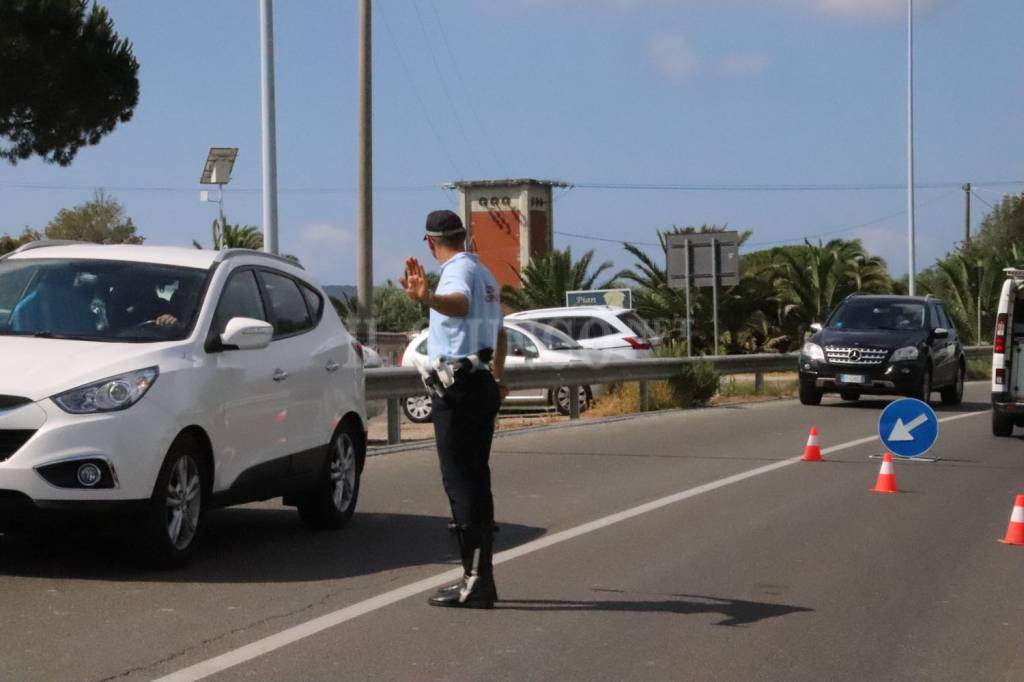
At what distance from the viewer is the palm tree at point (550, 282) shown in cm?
4466

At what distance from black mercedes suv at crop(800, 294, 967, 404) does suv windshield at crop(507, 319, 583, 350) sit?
3.74m

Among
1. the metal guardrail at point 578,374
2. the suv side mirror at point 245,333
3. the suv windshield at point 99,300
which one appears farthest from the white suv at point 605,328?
the suv side mirror at point 245,333

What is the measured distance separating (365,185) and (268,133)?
8.11m

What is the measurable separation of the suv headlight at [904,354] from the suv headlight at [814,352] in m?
1.07

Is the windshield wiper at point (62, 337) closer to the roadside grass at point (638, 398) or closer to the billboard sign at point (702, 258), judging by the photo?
Answer: the roadside grass at point (638, 398)

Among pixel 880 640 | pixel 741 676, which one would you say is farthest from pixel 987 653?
pixel 741 676

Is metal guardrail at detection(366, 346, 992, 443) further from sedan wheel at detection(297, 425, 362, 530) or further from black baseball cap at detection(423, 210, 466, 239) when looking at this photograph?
black baseball cap at detection(423, 210, 466, 239)

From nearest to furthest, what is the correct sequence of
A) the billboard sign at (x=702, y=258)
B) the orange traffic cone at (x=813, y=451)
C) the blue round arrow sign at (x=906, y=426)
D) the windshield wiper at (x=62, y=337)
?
the windshield wiper at (x=62, y=337), the blue round arrow sign at (x=906, y=426), the orange traffic cone at (x=813, y=451), the billboard sign at (x=702, y=258)

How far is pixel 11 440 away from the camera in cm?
732

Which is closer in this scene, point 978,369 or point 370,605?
point 370,605

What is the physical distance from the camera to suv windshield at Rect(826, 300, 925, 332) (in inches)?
963

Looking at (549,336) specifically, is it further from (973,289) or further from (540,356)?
(973,289)

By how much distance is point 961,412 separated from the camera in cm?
2353

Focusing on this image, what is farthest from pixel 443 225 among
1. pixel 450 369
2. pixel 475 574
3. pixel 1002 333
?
pixel 1002 333
